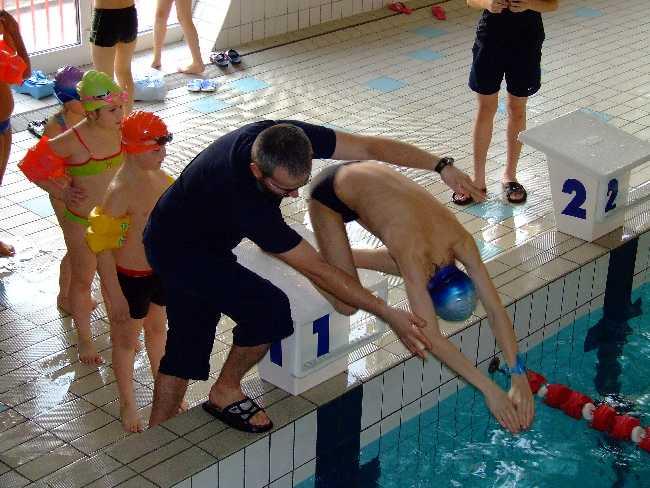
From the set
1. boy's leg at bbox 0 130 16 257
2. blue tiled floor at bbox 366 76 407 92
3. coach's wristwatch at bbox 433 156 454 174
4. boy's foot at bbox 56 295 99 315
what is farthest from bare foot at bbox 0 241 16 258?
blue tiled floor at bbox 366 76 407 92

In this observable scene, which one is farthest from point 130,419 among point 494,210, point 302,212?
point 494,210

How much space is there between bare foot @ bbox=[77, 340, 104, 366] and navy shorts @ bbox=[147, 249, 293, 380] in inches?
29.7

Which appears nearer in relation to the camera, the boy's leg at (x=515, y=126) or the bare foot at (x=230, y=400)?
the bare foot at (x=230, y=400)

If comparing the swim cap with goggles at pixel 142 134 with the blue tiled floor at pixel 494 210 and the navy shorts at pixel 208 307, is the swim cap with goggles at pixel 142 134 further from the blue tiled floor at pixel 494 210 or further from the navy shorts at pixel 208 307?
the blue tiled floor at pixel 494 210

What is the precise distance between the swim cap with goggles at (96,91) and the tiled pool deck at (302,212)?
111 cm

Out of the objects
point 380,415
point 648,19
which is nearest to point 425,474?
point 380,415

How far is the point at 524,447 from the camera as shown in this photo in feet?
16.1

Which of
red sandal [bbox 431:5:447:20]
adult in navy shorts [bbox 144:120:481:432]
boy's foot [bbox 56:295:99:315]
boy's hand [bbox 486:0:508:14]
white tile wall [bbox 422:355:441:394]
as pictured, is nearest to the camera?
adult in navy shorts [bbox 144:120:481:432]

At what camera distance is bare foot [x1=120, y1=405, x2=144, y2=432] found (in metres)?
4.47

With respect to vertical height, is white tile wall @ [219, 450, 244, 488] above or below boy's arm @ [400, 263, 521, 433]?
below

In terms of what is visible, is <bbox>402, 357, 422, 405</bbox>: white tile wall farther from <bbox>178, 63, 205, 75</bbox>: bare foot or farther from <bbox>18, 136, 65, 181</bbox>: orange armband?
<bbox>178, 63, 205, 75</bbox>: bare foot

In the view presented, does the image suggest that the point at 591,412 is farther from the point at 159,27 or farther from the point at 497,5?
the point at 159,27

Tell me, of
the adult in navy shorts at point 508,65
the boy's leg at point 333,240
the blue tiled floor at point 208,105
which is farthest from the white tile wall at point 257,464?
the blue tiled floor at point 208,105

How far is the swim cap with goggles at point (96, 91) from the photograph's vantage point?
4641mm
